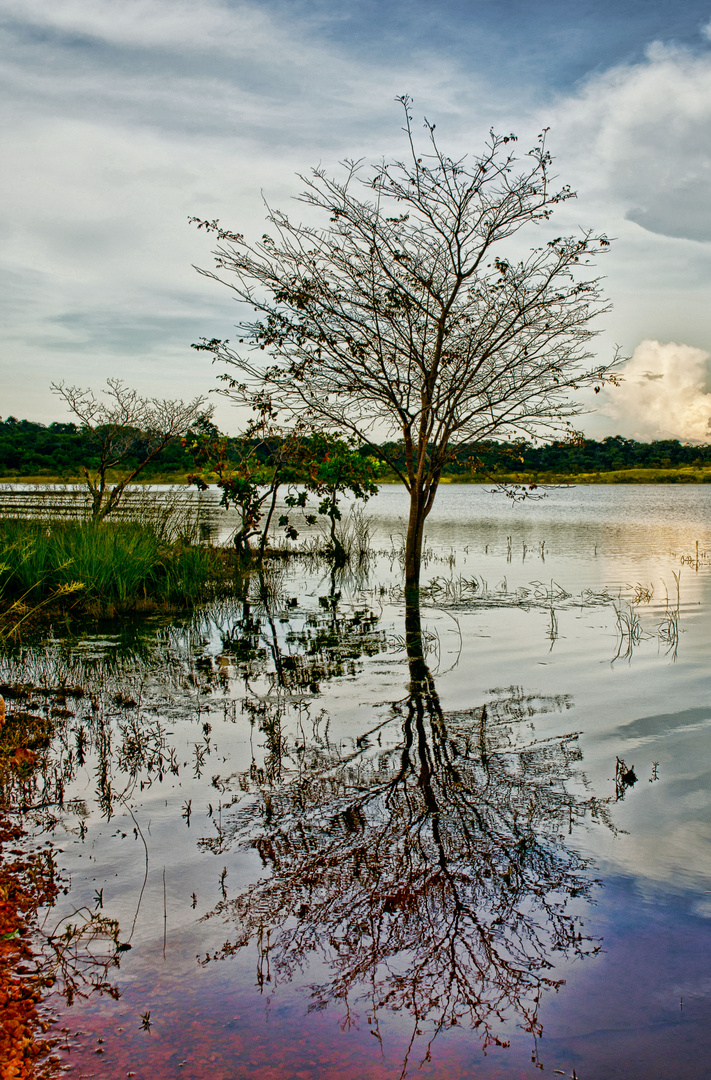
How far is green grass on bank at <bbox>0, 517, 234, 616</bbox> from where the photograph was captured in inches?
479

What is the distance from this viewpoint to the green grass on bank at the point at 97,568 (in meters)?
12.2

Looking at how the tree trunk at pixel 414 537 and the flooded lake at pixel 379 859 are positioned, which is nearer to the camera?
the flooded lake at pixel 379 859

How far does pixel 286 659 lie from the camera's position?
31.8 feet

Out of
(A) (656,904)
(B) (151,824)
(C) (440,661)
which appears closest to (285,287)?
(C) (440,661)

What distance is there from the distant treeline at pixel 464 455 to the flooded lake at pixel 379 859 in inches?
193

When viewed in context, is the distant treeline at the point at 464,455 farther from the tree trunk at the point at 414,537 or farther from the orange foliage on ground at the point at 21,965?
the orange foliage on ground at the point at 21,965

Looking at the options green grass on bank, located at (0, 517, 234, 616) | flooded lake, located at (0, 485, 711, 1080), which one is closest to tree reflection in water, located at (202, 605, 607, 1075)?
flooded lake, located at (0, 485, 711, 1080)

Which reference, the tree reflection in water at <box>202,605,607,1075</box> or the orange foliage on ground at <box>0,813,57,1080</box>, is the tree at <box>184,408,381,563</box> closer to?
the tree reflection in water at <box>202,605,607,1075</box>

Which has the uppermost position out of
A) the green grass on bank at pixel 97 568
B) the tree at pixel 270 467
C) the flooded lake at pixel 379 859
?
the tree at pixel 270 467

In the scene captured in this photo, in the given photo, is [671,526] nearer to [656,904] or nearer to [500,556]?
[500,556]

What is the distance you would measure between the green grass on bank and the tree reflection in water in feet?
22.8

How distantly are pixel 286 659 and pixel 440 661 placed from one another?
2.00m

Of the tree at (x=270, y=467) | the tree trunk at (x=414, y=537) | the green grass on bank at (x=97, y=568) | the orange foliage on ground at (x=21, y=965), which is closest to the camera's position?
the orange foliage on ground at (x=21, y=965)

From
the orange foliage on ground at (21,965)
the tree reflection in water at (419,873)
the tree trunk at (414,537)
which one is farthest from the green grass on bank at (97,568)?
the orange foliage on ground at (21,965)
